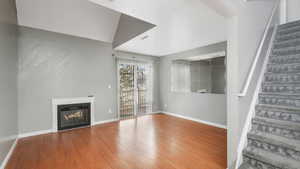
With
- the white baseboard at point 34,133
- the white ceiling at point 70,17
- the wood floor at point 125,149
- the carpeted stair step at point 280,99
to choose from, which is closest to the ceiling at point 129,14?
the white ceiling at point 70,17

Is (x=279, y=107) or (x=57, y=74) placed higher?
(x=57, y=74)

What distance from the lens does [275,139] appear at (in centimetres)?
154

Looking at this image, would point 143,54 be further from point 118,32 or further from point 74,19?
point 74,19

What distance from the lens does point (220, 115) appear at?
3.65m

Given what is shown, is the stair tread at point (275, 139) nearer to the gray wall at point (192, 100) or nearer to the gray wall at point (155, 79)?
the gray wall at point (192, 100)

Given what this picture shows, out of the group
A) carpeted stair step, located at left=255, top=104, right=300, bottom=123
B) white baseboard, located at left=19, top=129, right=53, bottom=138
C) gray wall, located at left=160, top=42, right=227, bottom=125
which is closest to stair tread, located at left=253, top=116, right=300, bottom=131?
carpeted stair step, located at left=255, top=104, right=300, bottom=123

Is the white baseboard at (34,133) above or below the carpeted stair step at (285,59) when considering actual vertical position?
below

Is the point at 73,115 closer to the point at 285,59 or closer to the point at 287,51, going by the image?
the point at 285,59

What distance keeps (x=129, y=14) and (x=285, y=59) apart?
304 cm

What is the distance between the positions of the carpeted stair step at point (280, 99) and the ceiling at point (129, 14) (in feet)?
5.00

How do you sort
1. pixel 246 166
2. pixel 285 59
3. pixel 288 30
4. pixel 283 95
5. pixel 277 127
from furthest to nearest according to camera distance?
1. pixel 288 30
2. pixel 285 59
3. pixel 283 95
4. pixel 277 127
5. pixel 246 166

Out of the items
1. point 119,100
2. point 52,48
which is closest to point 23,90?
point 52,48

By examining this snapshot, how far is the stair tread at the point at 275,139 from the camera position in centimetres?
141

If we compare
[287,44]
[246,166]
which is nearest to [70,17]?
[246,166]
